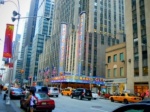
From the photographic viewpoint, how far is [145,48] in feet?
129

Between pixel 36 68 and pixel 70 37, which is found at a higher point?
pixel 70 37

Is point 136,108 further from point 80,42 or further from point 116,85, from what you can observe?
point 80,42

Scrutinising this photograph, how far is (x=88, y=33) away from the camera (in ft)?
297

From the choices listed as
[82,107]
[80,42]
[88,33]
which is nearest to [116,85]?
[82,107]

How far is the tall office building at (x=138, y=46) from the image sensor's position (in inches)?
1522

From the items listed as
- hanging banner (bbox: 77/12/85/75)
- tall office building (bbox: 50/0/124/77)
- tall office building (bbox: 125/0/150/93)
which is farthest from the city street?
hanging banner (bbox: 77/12/85/75)

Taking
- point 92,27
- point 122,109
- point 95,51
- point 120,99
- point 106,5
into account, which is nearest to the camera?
point 122,109

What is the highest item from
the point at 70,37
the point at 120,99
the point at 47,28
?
the point at 47,28

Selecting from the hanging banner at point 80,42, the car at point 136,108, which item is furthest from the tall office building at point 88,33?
the car at point 136,108

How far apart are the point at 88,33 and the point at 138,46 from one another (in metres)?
50.5

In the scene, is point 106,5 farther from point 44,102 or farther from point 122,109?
point 122,109

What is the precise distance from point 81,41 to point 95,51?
9.96 metres

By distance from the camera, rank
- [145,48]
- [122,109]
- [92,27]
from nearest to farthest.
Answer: [122,109] < [145,48] < [92,27]

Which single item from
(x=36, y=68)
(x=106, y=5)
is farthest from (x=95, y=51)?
(x=36, y=68)
